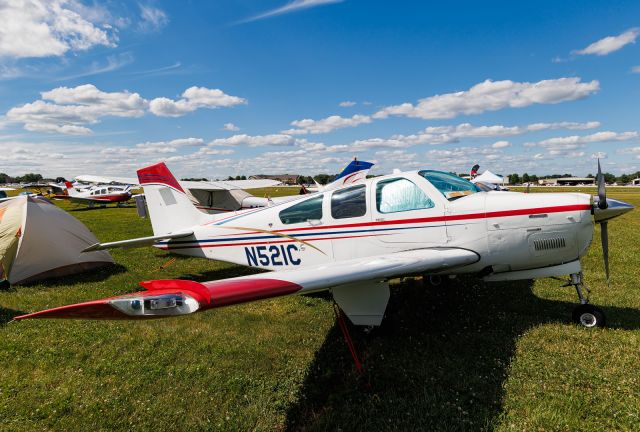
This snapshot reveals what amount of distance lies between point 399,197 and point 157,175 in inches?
246

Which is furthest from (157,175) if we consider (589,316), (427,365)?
(589,316)

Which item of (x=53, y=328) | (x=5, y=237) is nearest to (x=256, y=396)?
(x=53, y=328)

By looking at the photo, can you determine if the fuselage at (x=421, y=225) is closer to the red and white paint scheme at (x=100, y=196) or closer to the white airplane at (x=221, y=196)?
the white airplane at (x=221, y=196)

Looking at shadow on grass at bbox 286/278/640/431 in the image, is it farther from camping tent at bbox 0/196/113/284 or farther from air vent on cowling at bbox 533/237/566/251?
camping tent at bbox 0/196/113/284

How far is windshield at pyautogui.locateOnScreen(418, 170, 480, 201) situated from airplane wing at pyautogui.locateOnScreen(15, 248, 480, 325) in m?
0.84

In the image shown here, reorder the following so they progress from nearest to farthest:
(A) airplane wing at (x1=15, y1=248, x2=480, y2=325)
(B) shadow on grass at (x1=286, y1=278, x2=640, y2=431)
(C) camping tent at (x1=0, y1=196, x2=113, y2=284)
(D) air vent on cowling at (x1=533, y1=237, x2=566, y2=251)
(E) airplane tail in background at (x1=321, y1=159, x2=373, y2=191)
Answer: (A) airplane wing at (x1=15, y1=248, x2=480, y2=325)
(B) shadow on grass at (x1=286, y1=278, x2=640, y2=431)
(D) air vent on cowling at (x1=533, y1=237, x2=566, y2=251)
(C) camping tent at (x1=0, y1=196, x2=113, y2=284)
(E) airplane tail in background at (x1=321, y1=159, x2=373, y2=191)

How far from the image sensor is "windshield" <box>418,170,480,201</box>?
16.9 feet

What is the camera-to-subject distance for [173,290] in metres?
2.53

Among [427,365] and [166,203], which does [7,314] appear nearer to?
[166,203]

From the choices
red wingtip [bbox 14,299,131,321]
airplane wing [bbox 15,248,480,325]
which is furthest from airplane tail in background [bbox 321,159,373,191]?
red wingtip [bbox 14,299,131,321]

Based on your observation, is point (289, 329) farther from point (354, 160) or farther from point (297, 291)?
point (354, 160)

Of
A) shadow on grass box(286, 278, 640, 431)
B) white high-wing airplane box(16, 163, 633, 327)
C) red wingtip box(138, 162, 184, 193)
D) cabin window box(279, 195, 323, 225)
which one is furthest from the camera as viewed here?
red wingtip box(138, 162, 184, 193)

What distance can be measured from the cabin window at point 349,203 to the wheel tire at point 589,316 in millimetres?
3402

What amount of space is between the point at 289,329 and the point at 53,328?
3747 mm
